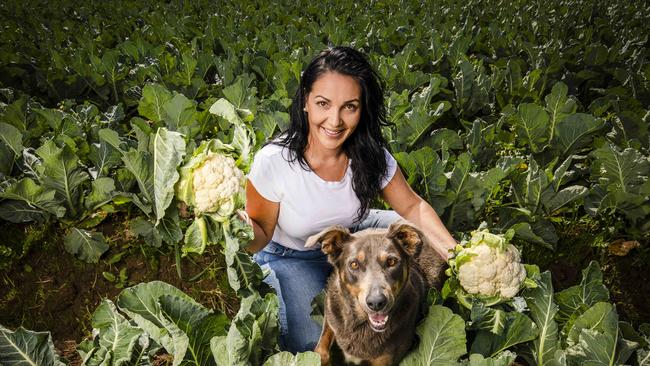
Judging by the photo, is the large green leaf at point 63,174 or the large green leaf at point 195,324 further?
the large green leaf at point 63,174

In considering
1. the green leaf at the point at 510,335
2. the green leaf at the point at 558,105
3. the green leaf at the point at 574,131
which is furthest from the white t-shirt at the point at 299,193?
the green leaf at the point at 558,105

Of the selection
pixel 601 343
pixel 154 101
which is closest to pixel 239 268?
pixel 601 343

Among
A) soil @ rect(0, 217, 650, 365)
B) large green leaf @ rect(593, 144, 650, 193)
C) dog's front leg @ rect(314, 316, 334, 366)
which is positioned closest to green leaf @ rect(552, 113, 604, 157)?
large green leaf @ rect(593, 144, 650, 193)

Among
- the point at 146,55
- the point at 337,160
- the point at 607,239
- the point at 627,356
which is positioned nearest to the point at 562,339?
the point at 627,356

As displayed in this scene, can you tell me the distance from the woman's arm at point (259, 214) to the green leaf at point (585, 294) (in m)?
1.30

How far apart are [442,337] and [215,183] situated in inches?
39.4

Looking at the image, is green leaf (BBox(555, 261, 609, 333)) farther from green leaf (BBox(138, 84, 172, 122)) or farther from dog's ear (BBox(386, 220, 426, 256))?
green leaf (BBox(138, 84, 172, 122))

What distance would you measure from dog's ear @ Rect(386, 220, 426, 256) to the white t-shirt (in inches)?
19.4

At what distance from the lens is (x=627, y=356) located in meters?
1.95

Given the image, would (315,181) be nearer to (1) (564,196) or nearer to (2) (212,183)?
(2) (212,183)

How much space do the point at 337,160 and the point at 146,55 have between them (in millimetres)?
4078

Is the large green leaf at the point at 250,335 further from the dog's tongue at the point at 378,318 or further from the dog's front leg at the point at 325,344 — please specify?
the dog's tongue at the point at 378,318

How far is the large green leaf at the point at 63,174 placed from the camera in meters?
2.93

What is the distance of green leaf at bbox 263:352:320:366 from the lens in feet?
5.79
